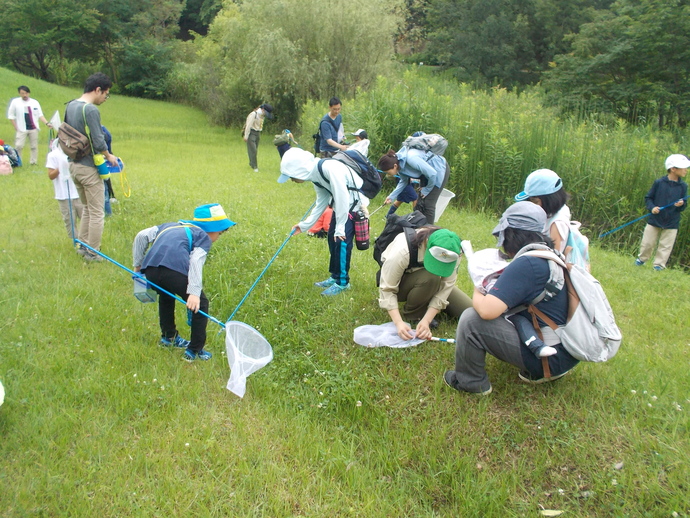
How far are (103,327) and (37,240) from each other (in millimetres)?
3045

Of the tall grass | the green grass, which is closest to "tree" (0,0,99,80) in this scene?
the tall grass

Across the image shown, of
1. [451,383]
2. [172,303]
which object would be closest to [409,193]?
[451,383]

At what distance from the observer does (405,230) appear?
3881 millimetres

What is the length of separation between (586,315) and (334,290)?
2.55m

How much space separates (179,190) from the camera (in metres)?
9.50

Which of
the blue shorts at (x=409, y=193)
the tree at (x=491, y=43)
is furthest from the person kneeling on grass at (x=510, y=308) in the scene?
the tree at (x=491, y=43)

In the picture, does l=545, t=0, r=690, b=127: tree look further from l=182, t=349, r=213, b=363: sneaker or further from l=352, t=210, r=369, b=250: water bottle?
l=182, t=349, r=213, b=363: sneaker

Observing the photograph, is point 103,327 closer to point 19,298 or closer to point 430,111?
point 19,298

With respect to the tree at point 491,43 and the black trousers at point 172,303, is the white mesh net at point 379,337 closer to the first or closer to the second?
the black trousers at point 172,303

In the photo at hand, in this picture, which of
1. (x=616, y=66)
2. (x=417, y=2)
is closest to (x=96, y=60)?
(x=417, y=2)

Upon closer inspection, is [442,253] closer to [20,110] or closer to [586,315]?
[586,315]

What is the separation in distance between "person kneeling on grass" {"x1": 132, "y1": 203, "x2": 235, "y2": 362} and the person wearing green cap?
52.6 inches

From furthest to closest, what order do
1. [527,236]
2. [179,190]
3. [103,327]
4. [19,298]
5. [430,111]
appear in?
1. [430,111]
2. [179,190]
3. [19,298]
4. [103,327]
5. [527,236]

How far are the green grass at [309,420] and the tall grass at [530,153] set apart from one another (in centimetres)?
386
